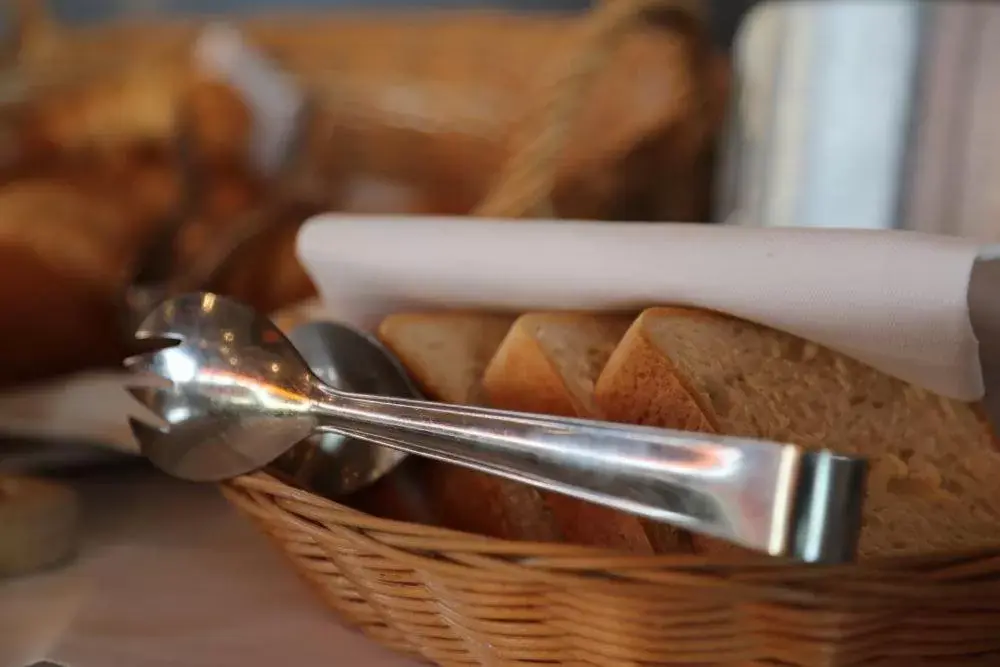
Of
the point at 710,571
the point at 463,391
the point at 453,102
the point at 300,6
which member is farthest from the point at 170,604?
the point at 300,6

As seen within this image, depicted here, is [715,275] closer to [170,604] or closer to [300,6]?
[170,604]

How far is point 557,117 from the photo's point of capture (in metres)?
0.61

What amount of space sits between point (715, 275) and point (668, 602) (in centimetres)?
13

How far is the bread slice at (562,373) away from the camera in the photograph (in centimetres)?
36

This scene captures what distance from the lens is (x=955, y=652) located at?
0.98ft

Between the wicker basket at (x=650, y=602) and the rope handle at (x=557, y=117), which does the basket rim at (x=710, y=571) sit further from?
the rope handle at (x=557, y=117)

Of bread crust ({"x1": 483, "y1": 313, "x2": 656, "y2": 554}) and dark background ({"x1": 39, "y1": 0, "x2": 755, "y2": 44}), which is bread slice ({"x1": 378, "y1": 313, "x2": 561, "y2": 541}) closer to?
bread crust ({"x1": 483, "y1": 313, "x2": 656, "y2": 554})

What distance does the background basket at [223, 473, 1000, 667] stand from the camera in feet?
0.87

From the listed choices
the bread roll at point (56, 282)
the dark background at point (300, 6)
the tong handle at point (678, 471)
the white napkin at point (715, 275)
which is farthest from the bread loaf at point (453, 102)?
the tong handle at point (678, 471)

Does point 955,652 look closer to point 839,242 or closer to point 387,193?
point 839,242

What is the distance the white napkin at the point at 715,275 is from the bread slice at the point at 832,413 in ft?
0.04

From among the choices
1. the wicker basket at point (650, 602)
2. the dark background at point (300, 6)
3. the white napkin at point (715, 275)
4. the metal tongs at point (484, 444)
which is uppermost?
the dark background at point (300, 6)

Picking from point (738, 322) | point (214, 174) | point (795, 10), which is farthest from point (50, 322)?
point (795, 10)

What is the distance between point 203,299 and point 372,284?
83 mm
